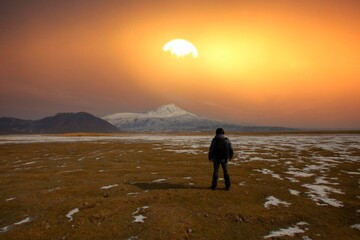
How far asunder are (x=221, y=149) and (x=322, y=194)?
7.57 metres

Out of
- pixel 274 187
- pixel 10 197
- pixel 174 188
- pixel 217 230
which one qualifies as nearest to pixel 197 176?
pixel 174 188

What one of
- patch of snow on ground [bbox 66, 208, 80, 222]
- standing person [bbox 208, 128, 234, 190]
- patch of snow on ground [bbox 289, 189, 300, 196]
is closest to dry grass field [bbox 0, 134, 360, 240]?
patch of snow on ground [bbox 66, 208, 80, 222]

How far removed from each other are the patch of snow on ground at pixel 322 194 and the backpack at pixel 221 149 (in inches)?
245

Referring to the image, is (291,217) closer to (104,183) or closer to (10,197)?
(104,183)

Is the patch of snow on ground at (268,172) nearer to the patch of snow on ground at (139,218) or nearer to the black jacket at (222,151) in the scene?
the black jacket at (222,151)

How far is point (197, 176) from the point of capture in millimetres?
24734

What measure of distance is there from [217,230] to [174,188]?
309 inches

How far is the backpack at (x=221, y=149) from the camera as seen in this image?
1825 centimetres

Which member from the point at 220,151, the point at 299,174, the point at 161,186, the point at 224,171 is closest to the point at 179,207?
the point at 224,171

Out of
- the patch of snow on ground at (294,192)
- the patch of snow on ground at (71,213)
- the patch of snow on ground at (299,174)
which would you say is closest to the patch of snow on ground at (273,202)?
Result: the patch of snow on ground at (294,192)

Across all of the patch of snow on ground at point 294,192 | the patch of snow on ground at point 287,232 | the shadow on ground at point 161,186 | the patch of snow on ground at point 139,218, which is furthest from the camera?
the shadow on ground at point 161,186

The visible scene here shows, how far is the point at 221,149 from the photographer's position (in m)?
18.3

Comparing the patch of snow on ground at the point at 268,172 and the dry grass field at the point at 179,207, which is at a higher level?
the patch of snow on ground at the point at 268,172

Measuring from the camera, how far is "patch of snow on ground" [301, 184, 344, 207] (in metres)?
16.1
